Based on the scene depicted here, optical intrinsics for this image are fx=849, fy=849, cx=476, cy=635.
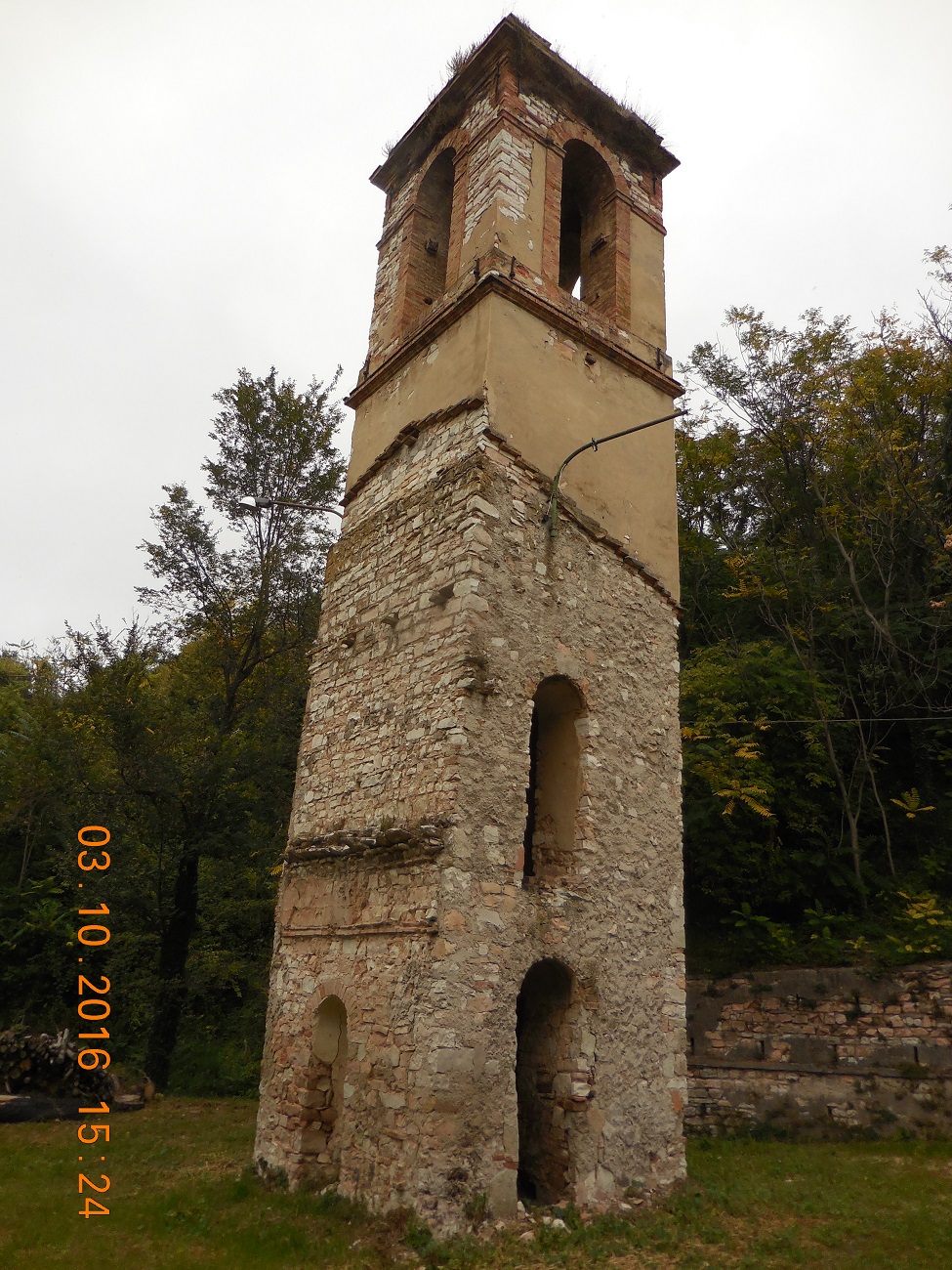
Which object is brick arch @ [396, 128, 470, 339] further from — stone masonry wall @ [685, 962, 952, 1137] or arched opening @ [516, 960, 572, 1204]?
stone masonry wall @ [685, 962, 952, 1137]

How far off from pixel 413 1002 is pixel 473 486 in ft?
13.7

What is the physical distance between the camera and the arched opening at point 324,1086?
680 centimetres

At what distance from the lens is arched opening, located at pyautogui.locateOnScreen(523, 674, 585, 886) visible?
7.26 m

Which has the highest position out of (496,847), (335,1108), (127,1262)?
(496,847)

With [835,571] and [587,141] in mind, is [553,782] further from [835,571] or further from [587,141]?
[835,571]

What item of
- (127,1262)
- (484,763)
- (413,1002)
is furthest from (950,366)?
(127,1262)

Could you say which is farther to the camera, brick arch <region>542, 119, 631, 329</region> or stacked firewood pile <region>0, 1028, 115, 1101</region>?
stacked firewood pile <region>0, 1028, 115, 1101</region>

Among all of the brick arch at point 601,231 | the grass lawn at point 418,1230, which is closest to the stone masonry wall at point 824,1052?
the grass lawn at point 418,1230

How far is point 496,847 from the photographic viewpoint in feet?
21.3

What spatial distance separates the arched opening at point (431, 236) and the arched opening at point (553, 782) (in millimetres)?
5117

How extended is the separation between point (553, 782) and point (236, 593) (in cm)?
966

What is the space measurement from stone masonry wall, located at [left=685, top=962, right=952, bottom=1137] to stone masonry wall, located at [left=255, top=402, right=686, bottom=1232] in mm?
3419

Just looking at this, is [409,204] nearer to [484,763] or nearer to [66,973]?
[484,763]
